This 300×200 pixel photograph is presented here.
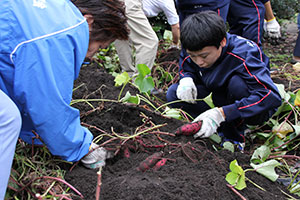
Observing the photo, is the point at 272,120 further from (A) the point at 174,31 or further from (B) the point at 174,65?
(A) the point at 174,31

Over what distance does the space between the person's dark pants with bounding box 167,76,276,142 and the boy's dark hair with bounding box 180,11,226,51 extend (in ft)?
1.02

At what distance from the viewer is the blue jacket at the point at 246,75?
6.22 ft

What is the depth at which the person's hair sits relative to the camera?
4.68 feet

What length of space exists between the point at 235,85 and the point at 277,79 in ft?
4.00

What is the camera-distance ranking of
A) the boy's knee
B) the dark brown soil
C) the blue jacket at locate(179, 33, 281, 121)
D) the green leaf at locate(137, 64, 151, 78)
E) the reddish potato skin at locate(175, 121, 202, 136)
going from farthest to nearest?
the green leaf at locate(137, 64, 151, 78)
the boy's knee
the blue jacket at locate(179, 33, 281, 121)
the reddish potato skin at locate(175, 121, 202, 136)
the dark brown soil

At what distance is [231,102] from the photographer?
7.18ft

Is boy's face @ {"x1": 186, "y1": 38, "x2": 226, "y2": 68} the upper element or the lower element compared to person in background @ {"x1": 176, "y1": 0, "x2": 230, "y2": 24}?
upper

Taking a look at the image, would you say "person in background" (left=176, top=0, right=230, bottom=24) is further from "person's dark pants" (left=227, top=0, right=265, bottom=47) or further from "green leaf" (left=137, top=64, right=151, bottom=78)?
"green leaf" (left=137, top=64, right=151, bottom=78)

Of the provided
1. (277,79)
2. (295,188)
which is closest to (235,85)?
(295,188)

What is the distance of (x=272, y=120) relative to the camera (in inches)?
88.7

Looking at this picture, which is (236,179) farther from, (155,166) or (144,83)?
(144,83)

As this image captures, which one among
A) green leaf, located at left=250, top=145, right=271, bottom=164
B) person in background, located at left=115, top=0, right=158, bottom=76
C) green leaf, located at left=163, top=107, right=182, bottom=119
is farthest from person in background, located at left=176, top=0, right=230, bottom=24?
green leaf, located at left=250, top=145, right=271, bottom=164

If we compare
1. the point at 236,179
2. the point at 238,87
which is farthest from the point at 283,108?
the point at 236,179

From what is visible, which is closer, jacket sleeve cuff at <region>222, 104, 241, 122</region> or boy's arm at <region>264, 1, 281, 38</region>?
jacket sleeve cuff at <region>222, 104, 241, 122</region>
